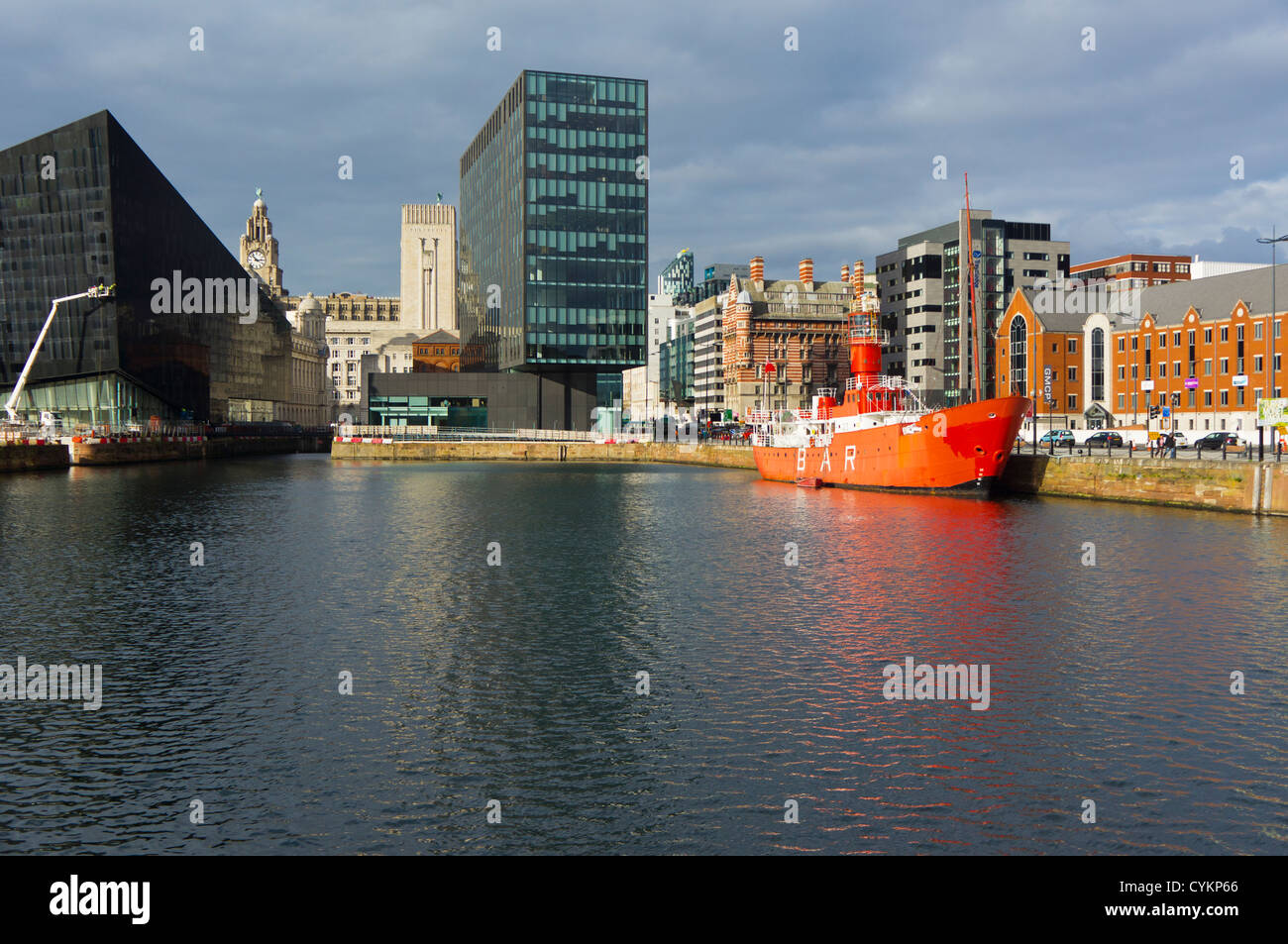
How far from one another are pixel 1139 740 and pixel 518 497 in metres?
61.6

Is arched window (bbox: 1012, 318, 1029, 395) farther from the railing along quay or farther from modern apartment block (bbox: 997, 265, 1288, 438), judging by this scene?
the railing along quay

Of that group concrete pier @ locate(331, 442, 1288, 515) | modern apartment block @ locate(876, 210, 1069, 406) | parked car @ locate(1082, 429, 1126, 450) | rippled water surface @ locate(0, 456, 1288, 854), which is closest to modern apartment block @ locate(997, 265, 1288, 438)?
parked car @ locate(1082, 429, 1126, 450)

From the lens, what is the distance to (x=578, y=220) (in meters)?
144

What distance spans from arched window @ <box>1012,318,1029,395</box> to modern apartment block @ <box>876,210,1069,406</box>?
2049cm

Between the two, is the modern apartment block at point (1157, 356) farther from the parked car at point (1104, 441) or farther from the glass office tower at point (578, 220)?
the glass office tower at point (578, 220)

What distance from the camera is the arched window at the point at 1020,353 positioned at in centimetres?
15350

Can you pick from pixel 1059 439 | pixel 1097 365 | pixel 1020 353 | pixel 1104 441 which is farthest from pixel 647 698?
pixel 1020 353

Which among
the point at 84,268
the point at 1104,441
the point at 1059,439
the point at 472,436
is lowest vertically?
the point at 1104,441

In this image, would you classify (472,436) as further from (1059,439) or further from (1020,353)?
(1059,439)

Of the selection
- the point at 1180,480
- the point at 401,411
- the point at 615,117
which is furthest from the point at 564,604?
the point at 401,411

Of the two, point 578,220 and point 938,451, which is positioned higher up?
point 578,220

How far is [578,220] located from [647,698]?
5107 inches

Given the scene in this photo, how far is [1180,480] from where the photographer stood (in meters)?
61.2

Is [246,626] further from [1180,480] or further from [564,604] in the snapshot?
[1180,480]
